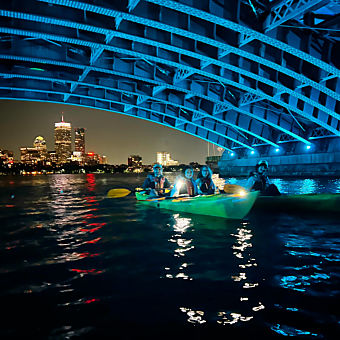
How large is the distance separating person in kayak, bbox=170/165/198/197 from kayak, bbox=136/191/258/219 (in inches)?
19.4

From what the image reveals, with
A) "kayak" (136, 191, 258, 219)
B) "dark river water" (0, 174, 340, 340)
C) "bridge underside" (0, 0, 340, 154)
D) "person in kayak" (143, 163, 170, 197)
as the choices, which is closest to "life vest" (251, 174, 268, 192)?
"kayak" (136, 191, 258, 219)

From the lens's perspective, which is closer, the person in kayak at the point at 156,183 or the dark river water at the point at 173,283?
the dark river water at the point at 173,283

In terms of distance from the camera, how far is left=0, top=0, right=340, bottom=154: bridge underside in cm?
1609

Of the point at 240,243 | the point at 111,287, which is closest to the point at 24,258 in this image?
the point at 111,287

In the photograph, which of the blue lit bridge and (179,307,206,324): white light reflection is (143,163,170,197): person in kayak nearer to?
the blue lit bridge

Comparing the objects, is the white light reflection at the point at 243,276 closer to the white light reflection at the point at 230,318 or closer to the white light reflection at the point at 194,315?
the white light reflection at the point at 230,318

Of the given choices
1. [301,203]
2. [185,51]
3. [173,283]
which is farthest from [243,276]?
[185,51]

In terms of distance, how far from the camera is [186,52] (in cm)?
2003

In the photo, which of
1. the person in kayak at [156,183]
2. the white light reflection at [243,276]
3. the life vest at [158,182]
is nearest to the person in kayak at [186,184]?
the person in kayak at [156,183]

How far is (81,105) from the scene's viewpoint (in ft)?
123

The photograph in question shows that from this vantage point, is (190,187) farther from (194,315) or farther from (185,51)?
(185,51)

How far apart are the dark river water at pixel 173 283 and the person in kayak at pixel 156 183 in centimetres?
611

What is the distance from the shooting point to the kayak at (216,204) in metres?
10.3

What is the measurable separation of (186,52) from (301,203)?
13375mm
